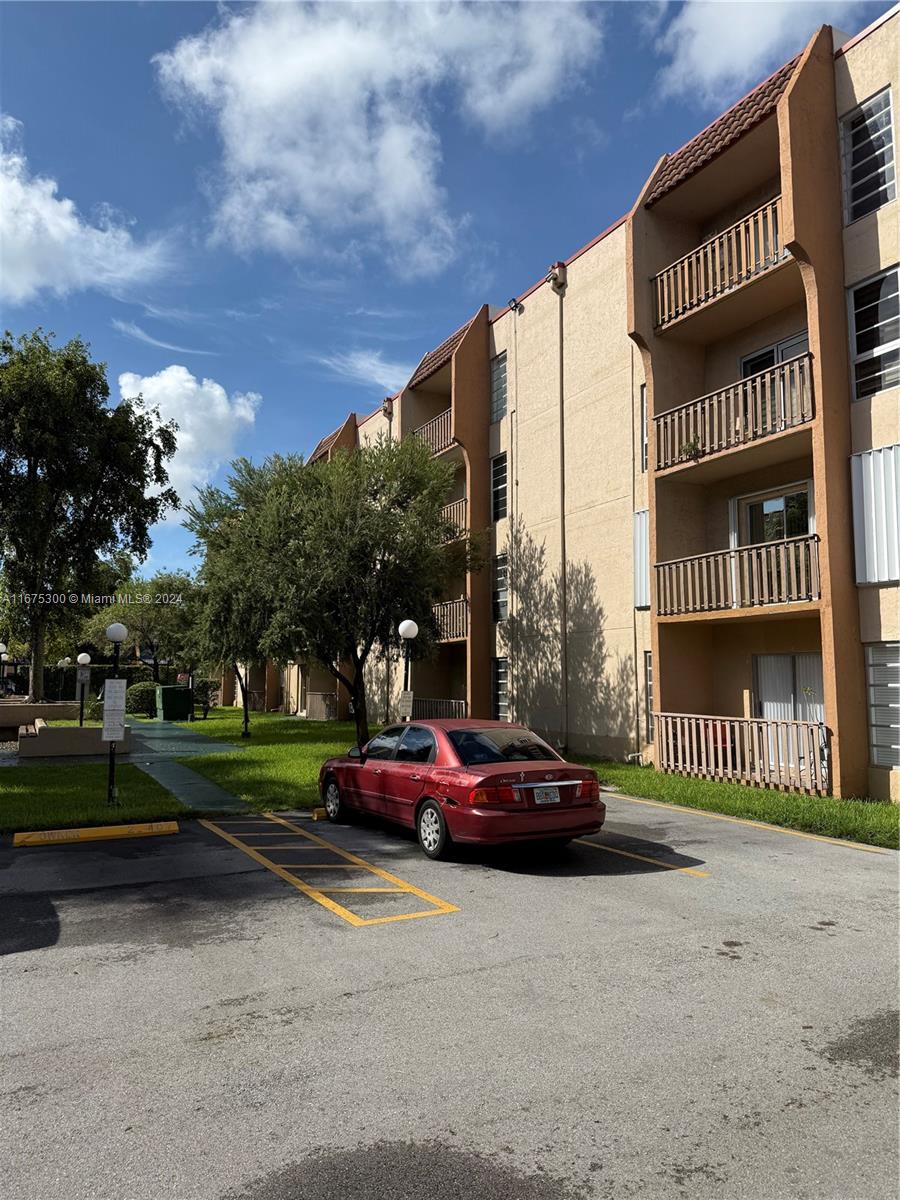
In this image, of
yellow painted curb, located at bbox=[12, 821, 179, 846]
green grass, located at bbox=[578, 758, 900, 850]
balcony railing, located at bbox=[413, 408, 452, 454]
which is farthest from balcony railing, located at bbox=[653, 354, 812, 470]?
yellow painted curb, located at bbox=[12, 821, 179, 846]

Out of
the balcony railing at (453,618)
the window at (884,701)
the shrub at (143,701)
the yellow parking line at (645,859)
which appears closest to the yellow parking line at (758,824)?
the yellow parking line at (645,859)

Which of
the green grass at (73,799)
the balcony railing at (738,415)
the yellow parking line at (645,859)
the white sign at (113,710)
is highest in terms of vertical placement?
the balcony railing at (738,415)

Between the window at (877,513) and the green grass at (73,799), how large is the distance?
1054 cm

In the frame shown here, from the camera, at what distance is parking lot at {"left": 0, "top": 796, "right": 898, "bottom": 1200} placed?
324cm

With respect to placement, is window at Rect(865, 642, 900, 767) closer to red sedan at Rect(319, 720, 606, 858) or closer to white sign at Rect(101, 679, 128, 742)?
red sedan at Rect(319, 720, 606, 858)

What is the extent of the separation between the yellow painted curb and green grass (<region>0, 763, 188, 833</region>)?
1.14 ft

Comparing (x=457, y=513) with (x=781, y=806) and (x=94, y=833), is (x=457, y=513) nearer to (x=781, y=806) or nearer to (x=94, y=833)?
A: (x=781, y=806)

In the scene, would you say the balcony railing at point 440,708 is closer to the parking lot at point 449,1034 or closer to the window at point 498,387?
the window at point 498,387

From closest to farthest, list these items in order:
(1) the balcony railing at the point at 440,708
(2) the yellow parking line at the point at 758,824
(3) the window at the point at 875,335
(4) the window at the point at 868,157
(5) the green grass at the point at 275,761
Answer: (2) the yellow parking line at the point at 758,824 < (3) the window at the point at 875,335 < (4) the window at the point at 868,157 < (5) the green grass at the point at 275,761 < (1) the balcony railing at the point at 440,708

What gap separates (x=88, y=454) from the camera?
25.9m

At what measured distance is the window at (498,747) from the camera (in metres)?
8.76

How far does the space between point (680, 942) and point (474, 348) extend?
20760 mm

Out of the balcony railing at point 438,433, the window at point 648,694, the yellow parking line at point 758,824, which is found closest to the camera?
the yellow parking line at point 758,824

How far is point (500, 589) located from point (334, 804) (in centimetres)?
1317
